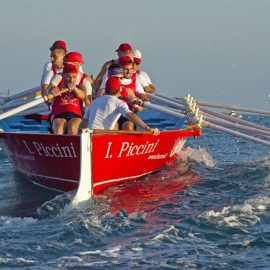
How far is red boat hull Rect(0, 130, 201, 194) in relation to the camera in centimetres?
1122

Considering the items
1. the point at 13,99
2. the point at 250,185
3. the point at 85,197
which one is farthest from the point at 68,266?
the point at 13,99

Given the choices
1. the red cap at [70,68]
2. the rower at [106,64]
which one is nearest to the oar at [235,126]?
the rower at [106,64]

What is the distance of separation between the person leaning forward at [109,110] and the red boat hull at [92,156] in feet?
1.24

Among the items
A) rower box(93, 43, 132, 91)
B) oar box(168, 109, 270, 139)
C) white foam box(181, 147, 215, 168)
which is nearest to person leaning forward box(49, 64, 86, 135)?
rower box(93, 43, 132, 91)

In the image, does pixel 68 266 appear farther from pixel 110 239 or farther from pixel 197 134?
pixel 197 134

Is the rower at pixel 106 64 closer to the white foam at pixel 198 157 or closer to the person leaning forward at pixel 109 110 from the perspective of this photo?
the person leaning forward at pixel 109 110

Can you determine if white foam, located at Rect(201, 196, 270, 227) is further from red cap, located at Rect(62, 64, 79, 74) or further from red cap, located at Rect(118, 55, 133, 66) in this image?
red cap, located at Rect(118, 55, 133, 66)

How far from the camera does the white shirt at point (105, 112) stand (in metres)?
11.7

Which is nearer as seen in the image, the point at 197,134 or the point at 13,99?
the point at 197,134

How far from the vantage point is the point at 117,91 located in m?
11.8

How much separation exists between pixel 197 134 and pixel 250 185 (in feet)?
4.28

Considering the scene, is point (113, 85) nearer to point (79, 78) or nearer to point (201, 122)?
point (79, 78)

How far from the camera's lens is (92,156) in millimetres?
11156

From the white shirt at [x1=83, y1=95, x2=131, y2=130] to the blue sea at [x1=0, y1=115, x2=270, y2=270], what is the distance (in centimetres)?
101
